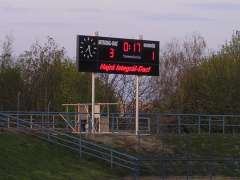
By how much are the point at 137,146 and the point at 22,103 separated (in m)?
32.2

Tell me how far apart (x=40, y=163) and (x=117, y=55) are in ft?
31.4

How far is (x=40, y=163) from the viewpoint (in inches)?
1308

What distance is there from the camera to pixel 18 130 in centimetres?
3859

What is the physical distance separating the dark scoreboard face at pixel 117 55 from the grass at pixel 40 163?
5179 mm

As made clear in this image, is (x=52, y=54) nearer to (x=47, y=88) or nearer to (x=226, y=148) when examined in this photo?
(x=47, y=88)

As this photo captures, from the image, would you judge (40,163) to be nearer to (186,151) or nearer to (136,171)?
(136,171)

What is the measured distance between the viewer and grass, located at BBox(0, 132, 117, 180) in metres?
30.4

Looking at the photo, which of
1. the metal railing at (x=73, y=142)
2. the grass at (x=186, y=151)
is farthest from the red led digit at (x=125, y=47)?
the metal railing at (x=73, y=142)

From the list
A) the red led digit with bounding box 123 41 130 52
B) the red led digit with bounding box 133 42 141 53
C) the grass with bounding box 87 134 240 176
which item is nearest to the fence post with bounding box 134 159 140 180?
the grass with bounding box 87 134 240 176

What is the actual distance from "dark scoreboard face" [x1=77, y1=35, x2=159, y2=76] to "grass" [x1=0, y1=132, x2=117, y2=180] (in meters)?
5.18

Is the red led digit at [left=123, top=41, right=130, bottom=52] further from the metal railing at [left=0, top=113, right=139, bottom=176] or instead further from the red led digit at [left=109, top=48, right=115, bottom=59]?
the metal railing at [left=0, top=113, right=139, bottom=176]

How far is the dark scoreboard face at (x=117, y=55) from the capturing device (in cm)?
3950

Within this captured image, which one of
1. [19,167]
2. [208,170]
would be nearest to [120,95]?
[208,170]

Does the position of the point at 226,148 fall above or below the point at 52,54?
below
